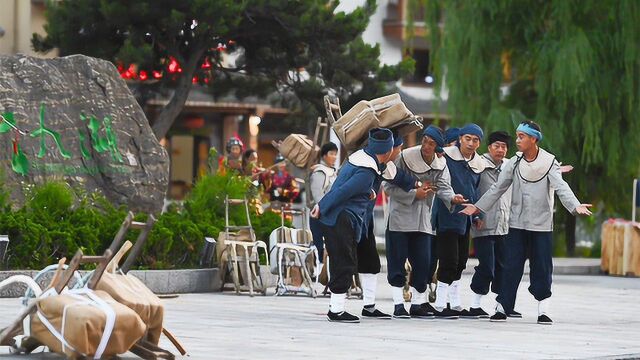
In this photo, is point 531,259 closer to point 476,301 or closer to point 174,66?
point 476,301

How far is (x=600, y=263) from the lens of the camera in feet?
93.5

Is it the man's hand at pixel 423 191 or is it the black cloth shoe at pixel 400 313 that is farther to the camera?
the black cloth shoe at pixel 400 313

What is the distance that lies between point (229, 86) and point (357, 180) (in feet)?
63.2

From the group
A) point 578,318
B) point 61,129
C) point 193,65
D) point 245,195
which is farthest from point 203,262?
point 193,65

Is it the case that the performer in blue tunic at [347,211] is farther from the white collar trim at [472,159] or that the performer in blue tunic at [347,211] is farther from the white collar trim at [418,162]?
the white collar trim at [472,159]

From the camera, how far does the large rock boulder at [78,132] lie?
19.5m

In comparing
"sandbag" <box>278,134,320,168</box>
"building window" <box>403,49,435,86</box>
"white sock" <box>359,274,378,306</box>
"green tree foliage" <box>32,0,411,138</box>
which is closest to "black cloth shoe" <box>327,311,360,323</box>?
"white sock" <box>359,274,378,306</box>

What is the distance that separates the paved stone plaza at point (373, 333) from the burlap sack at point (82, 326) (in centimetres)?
64

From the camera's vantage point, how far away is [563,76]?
99.4 ft

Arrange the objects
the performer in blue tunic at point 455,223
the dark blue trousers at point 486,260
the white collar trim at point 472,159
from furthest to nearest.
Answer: the white collar trim at point 472,159 → the dark blue trousers at point 486,260 → the performer in blue tunic at point 455,223

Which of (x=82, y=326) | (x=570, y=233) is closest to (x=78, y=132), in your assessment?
(x=82, y=326)

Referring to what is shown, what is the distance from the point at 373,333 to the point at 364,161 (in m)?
1.72

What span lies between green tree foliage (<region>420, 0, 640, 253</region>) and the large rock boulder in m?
11.3

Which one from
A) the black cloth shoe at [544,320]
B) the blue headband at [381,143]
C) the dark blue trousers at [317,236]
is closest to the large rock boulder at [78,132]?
the dark blue trousers at [317,236]
